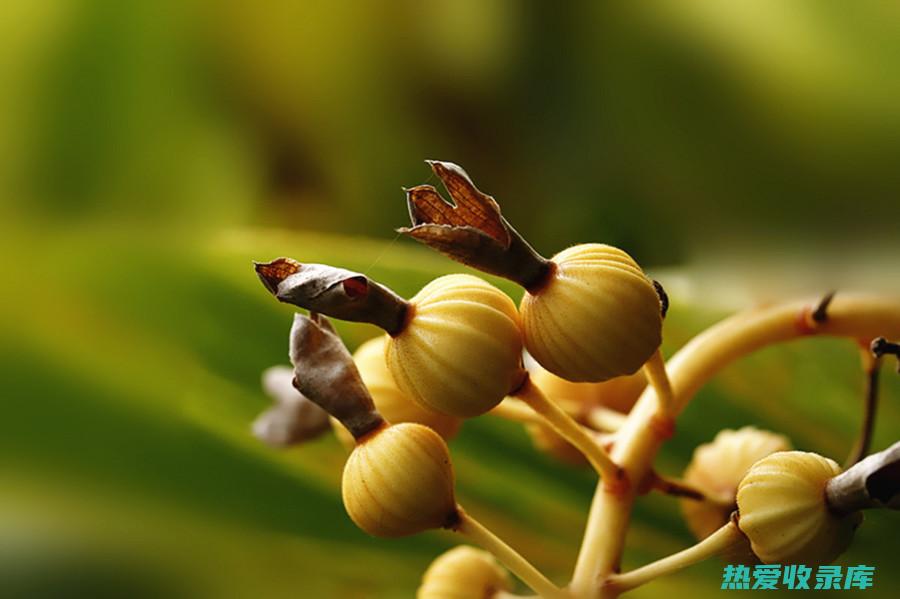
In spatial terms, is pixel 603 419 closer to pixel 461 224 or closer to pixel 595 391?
pixel 595 391

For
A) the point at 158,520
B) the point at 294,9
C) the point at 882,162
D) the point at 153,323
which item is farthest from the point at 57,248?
the point at 882,162

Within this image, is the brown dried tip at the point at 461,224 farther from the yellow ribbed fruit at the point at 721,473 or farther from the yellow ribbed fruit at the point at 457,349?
the yellow ribbed fruit at the point at 721,473

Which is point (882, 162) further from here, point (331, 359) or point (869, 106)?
point (331, 359)

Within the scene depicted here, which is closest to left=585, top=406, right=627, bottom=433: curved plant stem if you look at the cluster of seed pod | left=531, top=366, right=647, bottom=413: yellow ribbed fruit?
left=531, top=366, right=647, bottom=413: yellow ribbed fruit

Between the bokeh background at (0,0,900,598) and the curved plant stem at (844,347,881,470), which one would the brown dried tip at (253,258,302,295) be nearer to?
the bokeh background at (0,0,900,598)

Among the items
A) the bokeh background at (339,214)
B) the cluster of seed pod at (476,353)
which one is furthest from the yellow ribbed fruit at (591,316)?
the bokeh background at (339,214)

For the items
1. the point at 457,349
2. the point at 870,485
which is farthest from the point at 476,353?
the point at 870,485
